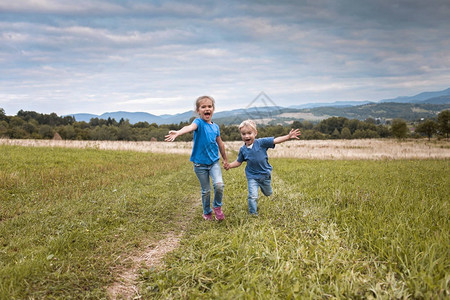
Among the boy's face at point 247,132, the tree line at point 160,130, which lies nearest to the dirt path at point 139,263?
the boy's face at point 247,132

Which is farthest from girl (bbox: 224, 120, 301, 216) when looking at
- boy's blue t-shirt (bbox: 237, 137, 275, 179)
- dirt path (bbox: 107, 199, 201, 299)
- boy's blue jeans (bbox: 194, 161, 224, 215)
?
dirt path (bbox: 107, 199, 201, 299)

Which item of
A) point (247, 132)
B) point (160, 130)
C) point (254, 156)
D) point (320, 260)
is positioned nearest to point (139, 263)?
point (320, 260)

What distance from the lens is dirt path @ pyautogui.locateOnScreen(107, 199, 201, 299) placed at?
3.23 metres

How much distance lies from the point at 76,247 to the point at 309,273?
3.55m

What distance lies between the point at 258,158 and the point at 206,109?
63.1 inches

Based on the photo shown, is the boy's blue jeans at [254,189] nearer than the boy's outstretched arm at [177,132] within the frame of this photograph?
No

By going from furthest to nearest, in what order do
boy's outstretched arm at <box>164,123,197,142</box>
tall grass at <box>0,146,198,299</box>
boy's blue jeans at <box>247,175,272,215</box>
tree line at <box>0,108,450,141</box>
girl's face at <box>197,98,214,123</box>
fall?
tree line at <box>0,108,450,141</box>
boy's blue jeans at <box>247,175,272,215</box>
girl's face at <box>197,98,214,123</box>
boy's outstretched arm at <box>164,123,197,142</box>
tall grass at <box>0,146,198,299</box>

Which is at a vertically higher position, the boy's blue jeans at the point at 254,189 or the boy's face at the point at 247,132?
the boy's face at the point at 247,132

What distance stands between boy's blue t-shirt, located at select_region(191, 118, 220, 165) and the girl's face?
0.13 m

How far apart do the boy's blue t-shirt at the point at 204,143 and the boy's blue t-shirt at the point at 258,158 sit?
0.80 meters

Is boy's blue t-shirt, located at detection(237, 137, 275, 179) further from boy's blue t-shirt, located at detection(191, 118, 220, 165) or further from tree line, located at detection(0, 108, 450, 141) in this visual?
tree line, located at detection(0, 108, 450, 141)

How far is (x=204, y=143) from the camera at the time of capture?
5.78 meters

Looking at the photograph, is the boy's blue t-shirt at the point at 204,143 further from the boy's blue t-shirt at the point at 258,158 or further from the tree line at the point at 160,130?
the tree line at the point at 160,130

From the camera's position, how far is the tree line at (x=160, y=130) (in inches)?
2709
